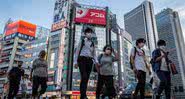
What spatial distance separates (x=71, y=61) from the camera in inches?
2041

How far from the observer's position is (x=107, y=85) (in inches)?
207

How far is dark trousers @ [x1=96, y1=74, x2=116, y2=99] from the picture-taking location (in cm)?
518

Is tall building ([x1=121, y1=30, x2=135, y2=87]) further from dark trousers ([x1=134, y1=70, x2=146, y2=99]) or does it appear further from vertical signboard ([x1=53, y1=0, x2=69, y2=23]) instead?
dark trousers ([x1=134, y1=70, x2=146, y2=99])

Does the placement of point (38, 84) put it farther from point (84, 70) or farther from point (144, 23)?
point (144, 23)

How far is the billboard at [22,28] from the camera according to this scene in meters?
66.0

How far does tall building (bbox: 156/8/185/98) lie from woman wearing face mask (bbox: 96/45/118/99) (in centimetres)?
13560

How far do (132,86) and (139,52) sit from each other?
3.08 metres

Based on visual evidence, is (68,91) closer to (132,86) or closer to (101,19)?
(101,19)

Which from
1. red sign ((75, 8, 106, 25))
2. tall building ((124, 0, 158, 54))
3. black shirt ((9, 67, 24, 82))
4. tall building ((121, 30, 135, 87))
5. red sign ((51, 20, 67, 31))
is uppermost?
tall building ((124, 0, 158, 54))

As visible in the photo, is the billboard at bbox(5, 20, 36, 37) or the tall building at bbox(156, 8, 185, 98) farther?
the tall building at bbox(156, 8, 185, 98)

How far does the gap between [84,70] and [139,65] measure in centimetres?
138

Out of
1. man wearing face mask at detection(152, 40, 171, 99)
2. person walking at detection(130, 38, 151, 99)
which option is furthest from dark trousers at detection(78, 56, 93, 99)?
man wearing face mask at detection(152, 40, 171, 99)

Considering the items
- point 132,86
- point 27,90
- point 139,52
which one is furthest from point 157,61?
point 27,90

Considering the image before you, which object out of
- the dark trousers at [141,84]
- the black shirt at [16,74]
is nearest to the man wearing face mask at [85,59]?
the dark trousers at [141,84]
